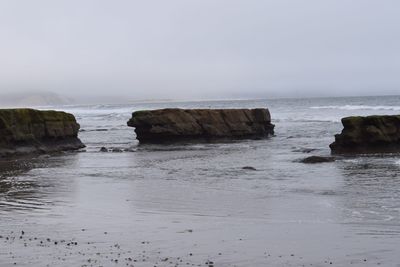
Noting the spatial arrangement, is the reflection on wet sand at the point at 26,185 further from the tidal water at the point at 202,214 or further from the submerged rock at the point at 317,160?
the submerged rock at the point at 317,160

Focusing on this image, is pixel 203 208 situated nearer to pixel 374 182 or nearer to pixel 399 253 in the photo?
pixel 399 253

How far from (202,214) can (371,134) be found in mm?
19166

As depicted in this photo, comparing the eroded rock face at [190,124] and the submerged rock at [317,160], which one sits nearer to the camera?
the submerged rock at [317,160]

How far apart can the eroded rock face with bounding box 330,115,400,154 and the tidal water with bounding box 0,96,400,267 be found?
171 inches

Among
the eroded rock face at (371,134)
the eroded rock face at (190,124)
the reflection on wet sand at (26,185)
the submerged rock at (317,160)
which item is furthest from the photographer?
the eroded rock face at (190,124)

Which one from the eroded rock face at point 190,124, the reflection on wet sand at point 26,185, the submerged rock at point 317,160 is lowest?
the submerged rock at point 317,160

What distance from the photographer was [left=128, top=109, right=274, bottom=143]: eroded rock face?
41.9 meters

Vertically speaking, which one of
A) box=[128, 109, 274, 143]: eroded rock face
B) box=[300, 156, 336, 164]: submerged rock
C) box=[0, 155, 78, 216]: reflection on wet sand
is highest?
box=[128, 109, 274, 143]: eroded rock face

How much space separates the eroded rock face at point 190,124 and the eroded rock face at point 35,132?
6.14 metres

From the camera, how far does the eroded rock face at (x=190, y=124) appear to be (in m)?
41.9

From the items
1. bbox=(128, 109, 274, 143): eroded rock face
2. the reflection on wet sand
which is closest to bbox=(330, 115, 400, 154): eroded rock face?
bbox=(128, 109, 274, 143): eroded rock face

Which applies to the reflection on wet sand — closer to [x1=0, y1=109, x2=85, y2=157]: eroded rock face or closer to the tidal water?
the tidal water

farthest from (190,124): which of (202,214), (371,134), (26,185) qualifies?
(202,214)

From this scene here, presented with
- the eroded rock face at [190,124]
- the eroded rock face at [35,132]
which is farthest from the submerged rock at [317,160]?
the eroded rock face at [190,124]
